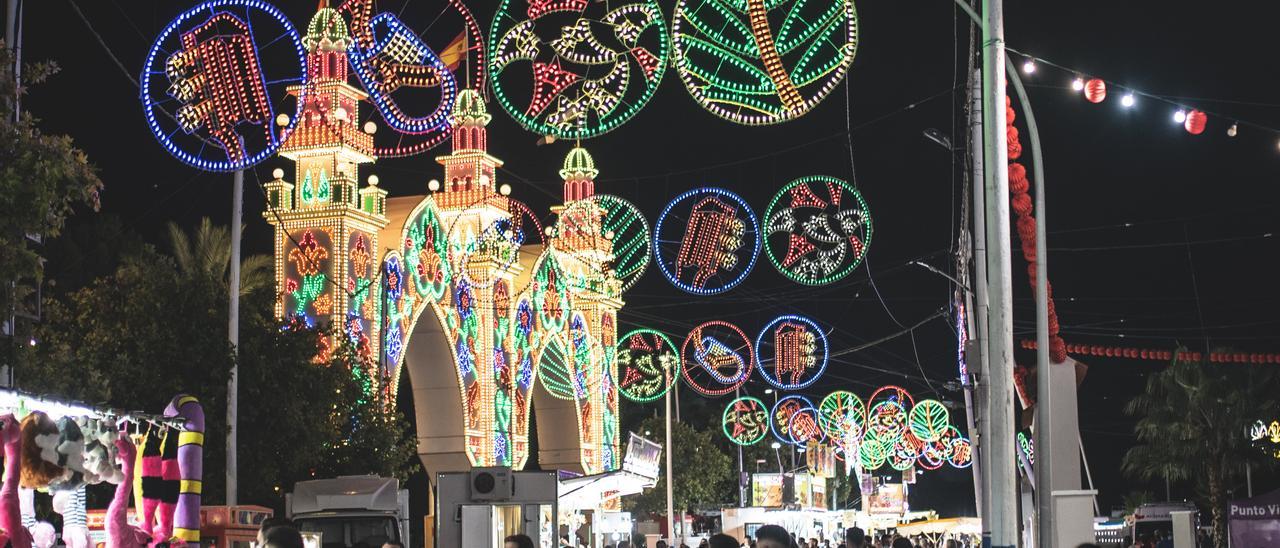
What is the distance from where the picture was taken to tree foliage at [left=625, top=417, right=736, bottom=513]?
254 feet

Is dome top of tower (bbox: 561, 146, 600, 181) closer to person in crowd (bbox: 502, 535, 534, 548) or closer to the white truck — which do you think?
the white truck

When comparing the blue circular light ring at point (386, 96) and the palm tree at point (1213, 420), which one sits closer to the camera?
the blue circular light ring at point (386, 96)

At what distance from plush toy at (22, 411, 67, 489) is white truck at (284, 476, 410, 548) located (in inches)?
553

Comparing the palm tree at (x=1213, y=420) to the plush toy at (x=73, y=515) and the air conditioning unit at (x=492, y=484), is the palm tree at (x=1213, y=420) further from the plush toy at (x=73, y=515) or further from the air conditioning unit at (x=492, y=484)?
the plush toy at (x=73, y=515)

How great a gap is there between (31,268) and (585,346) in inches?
1785

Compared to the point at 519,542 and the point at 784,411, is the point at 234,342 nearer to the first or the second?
the point at 519,542

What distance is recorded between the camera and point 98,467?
48.1 ft

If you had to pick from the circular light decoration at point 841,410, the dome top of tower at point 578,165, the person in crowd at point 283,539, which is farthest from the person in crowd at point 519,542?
the circular light decoration at point 841,410

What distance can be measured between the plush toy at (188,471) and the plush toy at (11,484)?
345cm

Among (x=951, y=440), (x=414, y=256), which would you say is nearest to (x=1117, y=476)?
(x=951, y=440)

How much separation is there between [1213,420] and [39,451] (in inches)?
1636

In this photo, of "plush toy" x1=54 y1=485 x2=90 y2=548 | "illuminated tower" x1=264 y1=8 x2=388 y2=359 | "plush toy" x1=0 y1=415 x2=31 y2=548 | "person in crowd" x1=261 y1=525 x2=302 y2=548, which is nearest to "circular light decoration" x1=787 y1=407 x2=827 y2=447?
"illuminated tower" x1=264 y1=8 x2=388 y2=359

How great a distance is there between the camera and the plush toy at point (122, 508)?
15.6 meters

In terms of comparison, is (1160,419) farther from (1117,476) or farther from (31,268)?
(1117,476)
